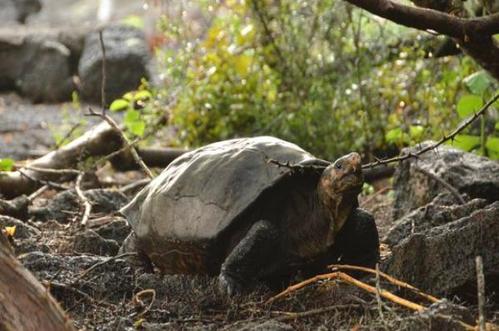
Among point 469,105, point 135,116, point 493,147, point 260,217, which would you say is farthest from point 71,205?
point 493,147

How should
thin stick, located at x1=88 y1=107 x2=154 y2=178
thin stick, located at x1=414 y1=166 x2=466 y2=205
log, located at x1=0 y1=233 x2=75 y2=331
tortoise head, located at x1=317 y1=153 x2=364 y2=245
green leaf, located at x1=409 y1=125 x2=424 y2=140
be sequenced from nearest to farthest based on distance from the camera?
log, located at x1=0 y1=233 x2=75 y2=331 < tortoise head, located at x1=317 y1=153 x2=364 y2=245 < thin stick, located at x1=414 y1=166 x2=466 y2=205 < thin stick, located at x1=88 y1=107 x2=154 y2=178 < green leaf, located at x1=409 y1=125 x2=424 y2=140

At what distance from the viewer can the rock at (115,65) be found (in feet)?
37.7

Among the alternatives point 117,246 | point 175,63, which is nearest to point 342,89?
point 175,63

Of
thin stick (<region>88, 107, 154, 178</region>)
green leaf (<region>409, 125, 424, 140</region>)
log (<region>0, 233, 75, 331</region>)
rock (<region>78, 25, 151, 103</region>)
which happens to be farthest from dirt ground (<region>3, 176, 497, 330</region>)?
rock (<region>78, 25, 151, 103</region>)

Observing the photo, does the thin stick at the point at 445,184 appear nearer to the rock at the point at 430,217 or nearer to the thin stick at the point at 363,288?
the rock at the point at 430,217

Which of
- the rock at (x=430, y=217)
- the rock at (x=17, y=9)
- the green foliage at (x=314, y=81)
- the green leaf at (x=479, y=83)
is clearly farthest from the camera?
the rock at (x=17, y=9)

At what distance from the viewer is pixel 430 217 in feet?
13.5

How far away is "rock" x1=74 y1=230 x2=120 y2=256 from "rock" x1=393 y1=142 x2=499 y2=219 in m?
1.59

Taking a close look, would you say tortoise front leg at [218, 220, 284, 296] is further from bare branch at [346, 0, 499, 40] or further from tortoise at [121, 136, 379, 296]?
bare branch at [346, 0, 499, 40]

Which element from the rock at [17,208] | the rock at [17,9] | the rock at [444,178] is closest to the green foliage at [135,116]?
the rock at [17,208]

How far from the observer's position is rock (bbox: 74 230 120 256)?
13.6 ft

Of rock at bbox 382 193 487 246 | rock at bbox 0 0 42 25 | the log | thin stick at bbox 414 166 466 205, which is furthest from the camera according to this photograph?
rock at bbox 0 0 42 25

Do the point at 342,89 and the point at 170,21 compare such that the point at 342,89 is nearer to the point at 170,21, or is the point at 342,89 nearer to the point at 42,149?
the point at 170,21

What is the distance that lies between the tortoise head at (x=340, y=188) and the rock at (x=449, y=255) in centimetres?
32
